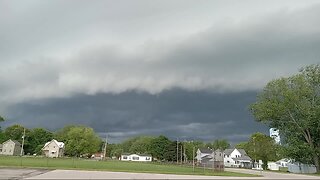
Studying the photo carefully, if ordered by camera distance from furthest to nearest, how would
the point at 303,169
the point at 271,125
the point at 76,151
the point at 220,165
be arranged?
the point at 76,151 → the point at 303,169 → the point at 271,125 → the point at 220,165

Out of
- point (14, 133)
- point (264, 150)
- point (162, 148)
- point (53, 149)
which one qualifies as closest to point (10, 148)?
point (53, 149)

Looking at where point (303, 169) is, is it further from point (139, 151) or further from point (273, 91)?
point (139, 151)

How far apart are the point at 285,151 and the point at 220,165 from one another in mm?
12942

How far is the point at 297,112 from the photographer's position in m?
60.0

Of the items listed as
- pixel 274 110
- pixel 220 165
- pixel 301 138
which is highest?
pixel 274 110

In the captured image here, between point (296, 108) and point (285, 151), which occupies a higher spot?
point (296, 108)

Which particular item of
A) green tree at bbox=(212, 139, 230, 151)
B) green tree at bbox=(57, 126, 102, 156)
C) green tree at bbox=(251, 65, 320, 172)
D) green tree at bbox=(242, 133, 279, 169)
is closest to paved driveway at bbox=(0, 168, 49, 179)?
green tree at bbox=(251, 65, 320, 172)

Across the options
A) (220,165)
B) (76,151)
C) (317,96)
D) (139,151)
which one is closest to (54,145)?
(76,151)

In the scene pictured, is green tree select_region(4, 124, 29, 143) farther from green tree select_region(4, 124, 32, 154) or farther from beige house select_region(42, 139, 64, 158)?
beige house select_region(42, 139, 64, 158)

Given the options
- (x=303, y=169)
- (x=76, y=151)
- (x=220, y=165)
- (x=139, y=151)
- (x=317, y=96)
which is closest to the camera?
(x=220, y=165)

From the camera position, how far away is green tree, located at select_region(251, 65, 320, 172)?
57.9m

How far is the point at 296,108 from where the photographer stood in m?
59.8

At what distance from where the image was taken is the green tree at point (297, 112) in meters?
57.9

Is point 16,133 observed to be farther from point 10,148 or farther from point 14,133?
point 10,148
